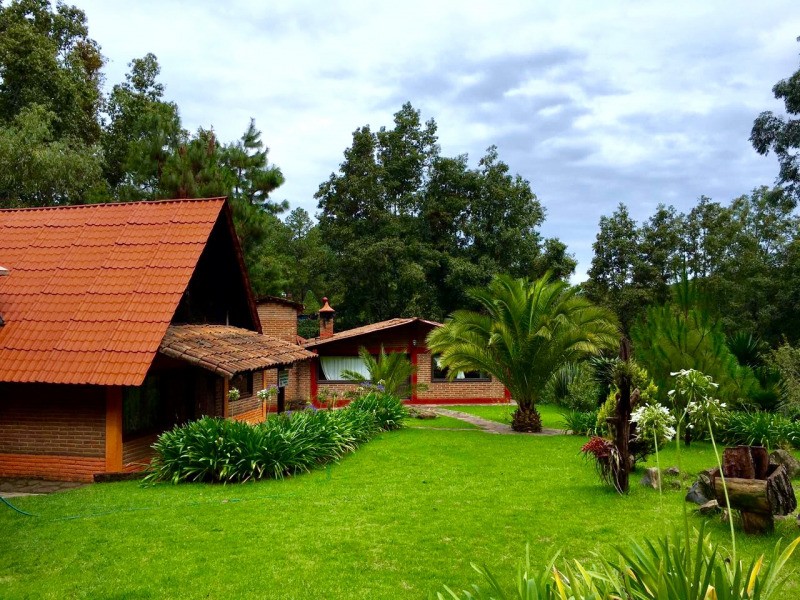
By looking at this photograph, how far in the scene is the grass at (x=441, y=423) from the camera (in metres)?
19.1

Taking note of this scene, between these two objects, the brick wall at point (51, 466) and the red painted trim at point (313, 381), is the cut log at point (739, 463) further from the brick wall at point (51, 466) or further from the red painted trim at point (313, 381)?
the red painted trim at point (313, 381)

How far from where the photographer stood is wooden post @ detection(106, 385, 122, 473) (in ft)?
38.4

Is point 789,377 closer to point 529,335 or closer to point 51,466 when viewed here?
point 529,335

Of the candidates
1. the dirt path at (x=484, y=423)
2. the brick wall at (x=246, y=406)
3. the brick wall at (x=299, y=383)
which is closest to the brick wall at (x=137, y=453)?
the brick wall at (x=246, y=406)

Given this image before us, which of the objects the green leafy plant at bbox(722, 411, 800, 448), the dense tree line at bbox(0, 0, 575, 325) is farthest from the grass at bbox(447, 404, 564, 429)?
the dense tree line at bbox(0, 0, 575, 325)

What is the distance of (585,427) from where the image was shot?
1680 centimetres

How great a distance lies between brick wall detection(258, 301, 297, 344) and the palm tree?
11348 mm

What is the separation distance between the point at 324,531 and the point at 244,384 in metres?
11.5

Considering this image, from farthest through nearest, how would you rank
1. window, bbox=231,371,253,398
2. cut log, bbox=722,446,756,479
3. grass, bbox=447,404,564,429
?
grass, bbox=447,404,564,429, window, bbox=231,371,253,398, cut log, bbox=722,446,756,479

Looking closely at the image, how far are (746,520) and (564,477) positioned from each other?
3.78 metres

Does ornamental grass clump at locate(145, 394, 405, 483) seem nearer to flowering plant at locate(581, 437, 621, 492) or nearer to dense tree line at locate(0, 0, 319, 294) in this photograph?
flowering plant at locate(581, 437, 621, 492)

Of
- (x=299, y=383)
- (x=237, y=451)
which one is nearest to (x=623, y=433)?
(x=237, y=451)

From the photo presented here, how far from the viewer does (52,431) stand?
1205cm

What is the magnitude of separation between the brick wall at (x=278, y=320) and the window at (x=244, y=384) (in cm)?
795
